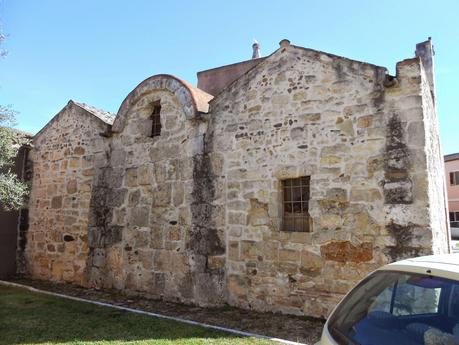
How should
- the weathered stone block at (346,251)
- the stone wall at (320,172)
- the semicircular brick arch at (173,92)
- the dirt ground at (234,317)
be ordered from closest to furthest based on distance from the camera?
the dirt ground at (234,317) → the stone wall at (320,172) → the weathered stone block at (346,251) → the semicircular brick arch at (173,92)

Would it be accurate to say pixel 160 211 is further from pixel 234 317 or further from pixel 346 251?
pixel 346 251

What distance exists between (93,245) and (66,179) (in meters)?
A: 2.04

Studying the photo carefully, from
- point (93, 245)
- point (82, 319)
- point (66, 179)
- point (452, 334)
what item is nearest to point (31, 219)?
point (66, 179)

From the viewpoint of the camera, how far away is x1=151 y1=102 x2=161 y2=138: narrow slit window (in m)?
7.93

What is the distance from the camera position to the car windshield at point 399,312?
1751 mm

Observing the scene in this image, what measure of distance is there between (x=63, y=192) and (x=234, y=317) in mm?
5676

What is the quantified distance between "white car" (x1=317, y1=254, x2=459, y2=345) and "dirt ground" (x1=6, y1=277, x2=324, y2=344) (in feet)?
8.97

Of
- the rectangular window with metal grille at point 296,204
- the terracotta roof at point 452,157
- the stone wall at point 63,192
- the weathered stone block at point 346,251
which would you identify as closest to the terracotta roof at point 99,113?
the stone wall at point 63,192

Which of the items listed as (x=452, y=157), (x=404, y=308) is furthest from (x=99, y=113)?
(x=452, y=157)

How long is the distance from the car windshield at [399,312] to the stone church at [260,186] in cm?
304

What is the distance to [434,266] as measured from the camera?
6.06 feet

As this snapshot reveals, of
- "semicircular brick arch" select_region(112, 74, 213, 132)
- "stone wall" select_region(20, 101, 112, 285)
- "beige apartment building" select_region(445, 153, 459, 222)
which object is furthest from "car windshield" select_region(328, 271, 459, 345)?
"beige apartment building" select_region(445, 153, 459, 222)

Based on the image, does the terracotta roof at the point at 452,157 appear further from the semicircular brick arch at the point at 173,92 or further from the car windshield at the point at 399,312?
the car windshield at the point at 399,312

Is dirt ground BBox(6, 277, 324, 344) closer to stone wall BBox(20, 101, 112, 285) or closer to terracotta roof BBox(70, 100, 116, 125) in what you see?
stone wall BBox(20, 101, 112, 285)
